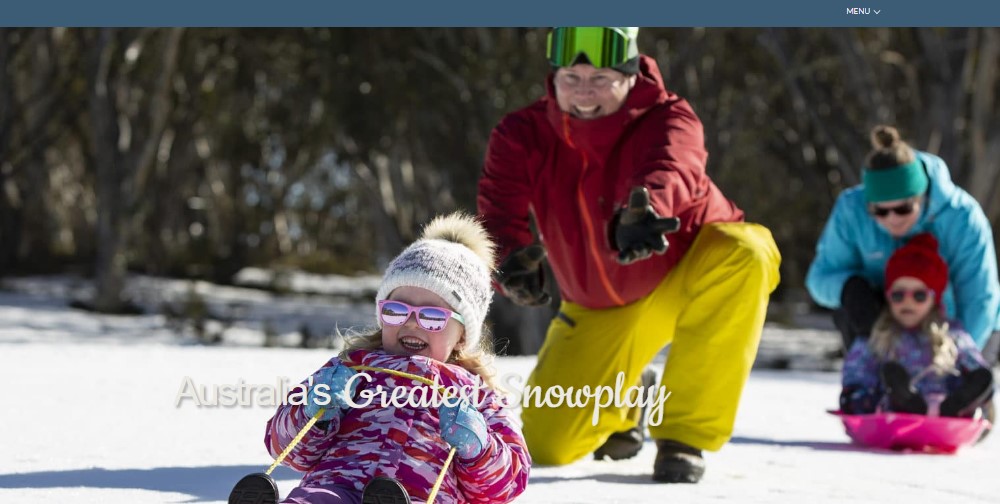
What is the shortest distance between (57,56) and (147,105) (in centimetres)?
224

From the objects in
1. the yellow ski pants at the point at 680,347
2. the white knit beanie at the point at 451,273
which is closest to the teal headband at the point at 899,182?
the yellow ski pants at the point at 680,347

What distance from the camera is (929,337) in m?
4.86

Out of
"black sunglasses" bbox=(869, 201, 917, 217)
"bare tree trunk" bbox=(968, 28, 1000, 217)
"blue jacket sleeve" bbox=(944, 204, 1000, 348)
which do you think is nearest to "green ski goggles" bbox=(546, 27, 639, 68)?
"black sunglasses" bbox=(869, 201, 917, 217)

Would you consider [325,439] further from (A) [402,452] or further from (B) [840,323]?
(B) [840,323]

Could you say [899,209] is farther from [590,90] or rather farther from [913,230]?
[590,90]

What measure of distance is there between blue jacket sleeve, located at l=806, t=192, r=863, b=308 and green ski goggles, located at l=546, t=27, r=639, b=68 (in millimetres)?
1646

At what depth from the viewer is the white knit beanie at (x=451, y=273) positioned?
2.81m

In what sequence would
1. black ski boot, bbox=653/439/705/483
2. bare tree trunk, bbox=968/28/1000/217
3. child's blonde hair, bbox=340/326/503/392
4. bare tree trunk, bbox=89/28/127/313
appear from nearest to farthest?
child's blonde hair, bbox=340/326/503/392 < black ski boot, bbox=653/439/705/483 < bare tree trunk, bbox=968/28/1000/217 < bare tree trunk, bbox=89/28/127/313

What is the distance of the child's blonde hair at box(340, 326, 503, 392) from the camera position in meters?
2.87

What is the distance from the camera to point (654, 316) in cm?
426

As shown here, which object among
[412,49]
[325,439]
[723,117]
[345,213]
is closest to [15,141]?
[412,49]

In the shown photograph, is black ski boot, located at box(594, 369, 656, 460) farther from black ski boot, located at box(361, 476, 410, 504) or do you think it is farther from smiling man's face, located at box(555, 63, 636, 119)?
black ski boot, located at box(361, 476, 410, 504)

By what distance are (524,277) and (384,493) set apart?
4.84ft

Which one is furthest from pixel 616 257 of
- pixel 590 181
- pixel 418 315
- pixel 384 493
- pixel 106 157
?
pixel 106 157
